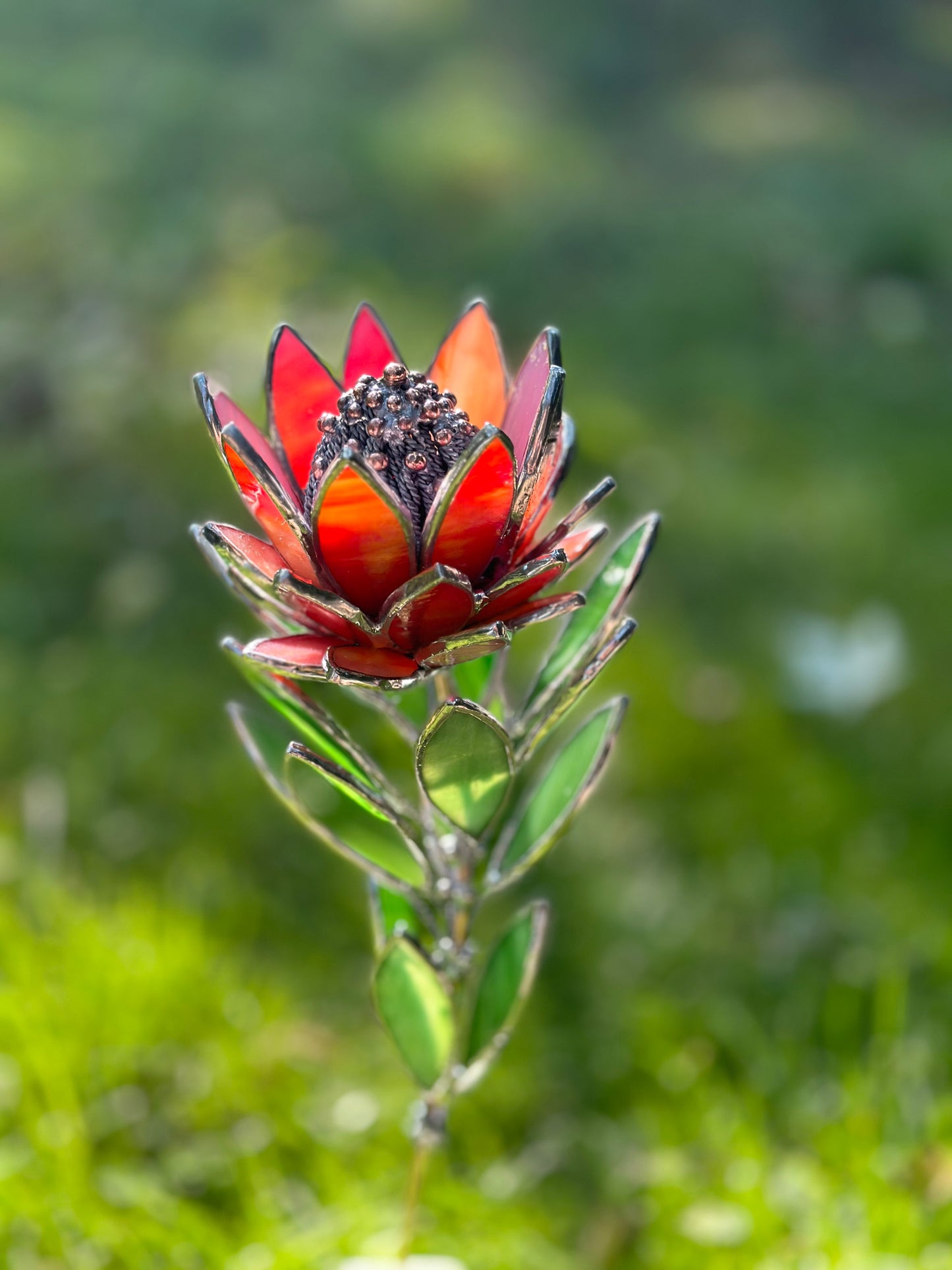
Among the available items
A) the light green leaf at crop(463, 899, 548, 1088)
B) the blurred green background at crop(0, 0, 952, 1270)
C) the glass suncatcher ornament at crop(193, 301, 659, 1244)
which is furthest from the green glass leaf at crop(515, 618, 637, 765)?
the blurred green background at crop(0, 0, 952, 1270)

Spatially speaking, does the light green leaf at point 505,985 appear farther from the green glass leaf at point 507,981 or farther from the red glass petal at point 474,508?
the red glass petal at point 474,508

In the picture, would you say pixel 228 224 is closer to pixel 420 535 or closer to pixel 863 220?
pixel 863 220

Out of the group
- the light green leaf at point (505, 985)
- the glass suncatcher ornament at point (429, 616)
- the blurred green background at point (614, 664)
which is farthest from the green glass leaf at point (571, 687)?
the blurred green background at point (614, 664)

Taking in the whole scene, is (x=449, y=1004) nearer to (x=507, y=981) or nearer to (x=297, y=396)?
(x=507, y=981)

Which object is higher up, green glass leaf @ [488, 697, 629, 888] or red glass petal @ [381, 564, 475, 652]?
red glass petal @ [381, 564, 475, 652]

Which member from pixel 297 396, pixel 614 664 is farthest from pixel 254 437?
Answer: pixel 614 664

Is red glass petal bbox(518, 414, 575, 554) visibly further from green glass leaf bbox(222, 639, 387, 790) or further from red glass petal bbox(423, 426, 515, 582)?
green glass leaf bbox(222, 639, 387, 790)

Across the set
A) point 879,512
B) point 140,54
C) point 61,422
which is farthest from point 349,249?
point 879,512
